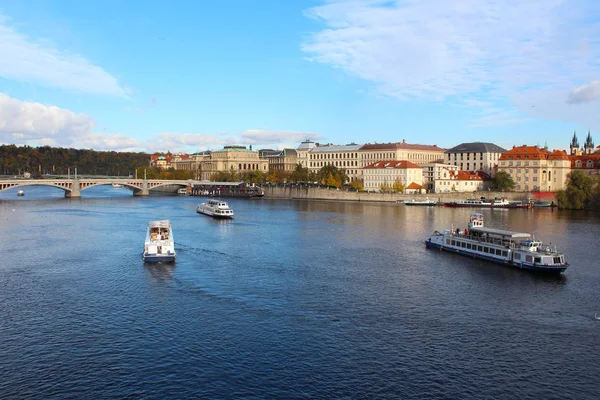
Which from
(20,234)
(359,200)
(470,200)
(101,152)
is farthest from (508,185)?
(101,152)

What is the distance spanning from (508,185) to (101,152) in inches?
5327

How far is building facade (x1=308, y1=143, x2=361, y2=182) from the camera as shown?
109750mm

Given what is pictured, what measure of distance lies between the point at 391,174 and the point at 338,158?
22810 mm

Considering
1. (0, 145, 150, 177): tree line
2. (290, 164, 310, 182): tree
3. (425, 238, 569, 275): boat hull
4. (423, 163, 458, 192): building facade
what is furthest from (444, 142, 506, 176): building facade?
(0, 145, 150, 177): tree line

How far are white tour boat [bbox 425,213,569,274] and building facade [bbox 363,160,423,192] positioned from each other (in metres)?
54.0

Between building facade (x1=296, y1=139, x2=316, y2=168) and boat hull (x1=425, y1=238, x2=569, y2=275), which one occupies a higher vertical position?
building facade (x1=296, y1=139, x2=316, y2=168)

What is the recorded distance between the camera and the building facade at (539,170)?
84125 mm

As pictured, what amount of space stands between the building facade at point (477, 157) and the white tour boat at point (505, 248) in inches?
2471

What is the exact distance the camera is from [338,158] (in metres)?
113

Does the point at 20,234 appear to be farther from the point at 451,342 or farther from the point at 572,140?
the point at 572,140

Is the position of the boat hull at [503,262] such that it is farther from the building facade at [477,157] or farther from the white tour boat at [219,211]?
the building facade at [477,157]

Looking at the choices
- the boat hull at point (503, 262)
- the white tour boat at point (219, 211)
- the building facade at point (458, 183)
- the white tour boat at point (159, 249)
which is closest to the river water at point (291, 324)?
the boat hull at point (503, 262)

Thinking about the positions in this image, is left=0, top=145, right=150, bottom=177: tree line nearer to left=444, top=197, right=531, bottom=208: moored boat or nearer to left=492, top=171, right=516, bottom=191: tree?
left=444, top=197, right=531, bottom=208: moored boat

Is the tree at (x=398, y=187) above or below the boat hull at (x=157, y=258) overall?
above
